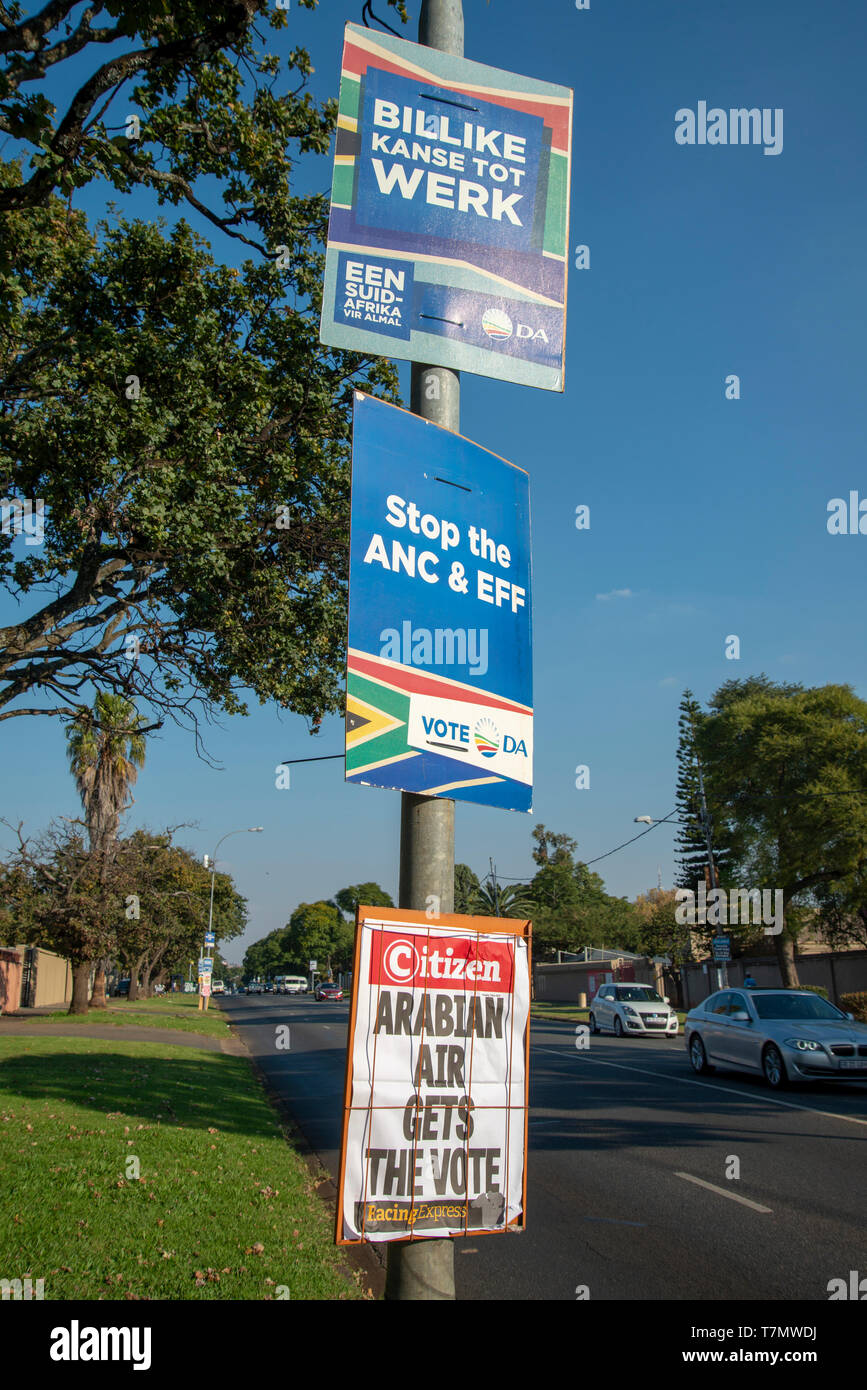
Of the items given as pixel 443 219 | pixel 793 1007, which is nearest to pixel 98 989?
pixel 793 1007

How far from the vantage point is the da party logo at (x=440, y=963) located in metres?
2.87

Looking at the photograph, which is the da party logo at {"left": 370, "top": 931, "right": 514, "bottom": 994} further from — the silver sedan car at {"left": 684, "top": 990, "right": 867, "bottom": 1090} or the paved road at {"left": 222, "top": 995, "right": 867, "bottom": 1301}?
the silver sedan car at {"left": 684, "top": 990, "right": 867, "bottom": 1090}

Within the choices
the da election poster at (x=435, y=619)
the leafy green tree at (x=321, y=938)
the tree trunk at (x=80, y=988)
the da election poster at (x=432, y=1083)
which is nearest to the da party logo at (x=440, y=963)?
the da election poster at (x=432, y=1083)

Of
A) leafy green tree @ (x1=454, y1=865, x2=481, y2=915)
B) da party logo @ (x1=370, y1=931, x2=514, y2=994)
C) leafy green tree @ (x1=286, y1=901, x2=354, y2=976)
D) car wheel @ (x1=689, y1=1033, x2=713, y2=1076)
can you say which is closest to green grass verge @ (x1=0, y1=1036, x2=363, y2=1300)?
da party logo @ (x1=370, y1=931, x2=514, y2=994)

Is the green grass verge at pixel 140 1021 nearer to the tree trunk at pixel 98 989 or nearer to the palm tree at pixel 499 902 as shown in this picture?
the tree trunk at pixel 98 989

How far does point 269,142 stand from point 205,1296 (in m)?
12.6

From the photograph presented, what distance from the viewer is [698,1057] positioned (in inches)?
629

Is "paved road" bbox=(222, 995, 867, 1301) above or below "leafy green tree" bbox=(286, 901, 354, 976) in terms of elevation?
above

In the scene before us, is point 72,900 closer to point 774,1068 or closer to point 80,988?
point 80,988

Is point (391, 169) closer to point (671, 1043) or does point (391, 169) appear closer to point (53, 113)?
point (53, 113)

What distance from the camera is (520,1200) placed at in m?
3.01

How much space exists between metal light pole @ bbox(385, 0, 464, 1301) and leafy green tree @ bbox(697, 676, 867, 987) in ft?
121

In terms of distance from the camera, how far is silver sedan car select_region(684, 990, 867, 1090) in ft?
42.9
